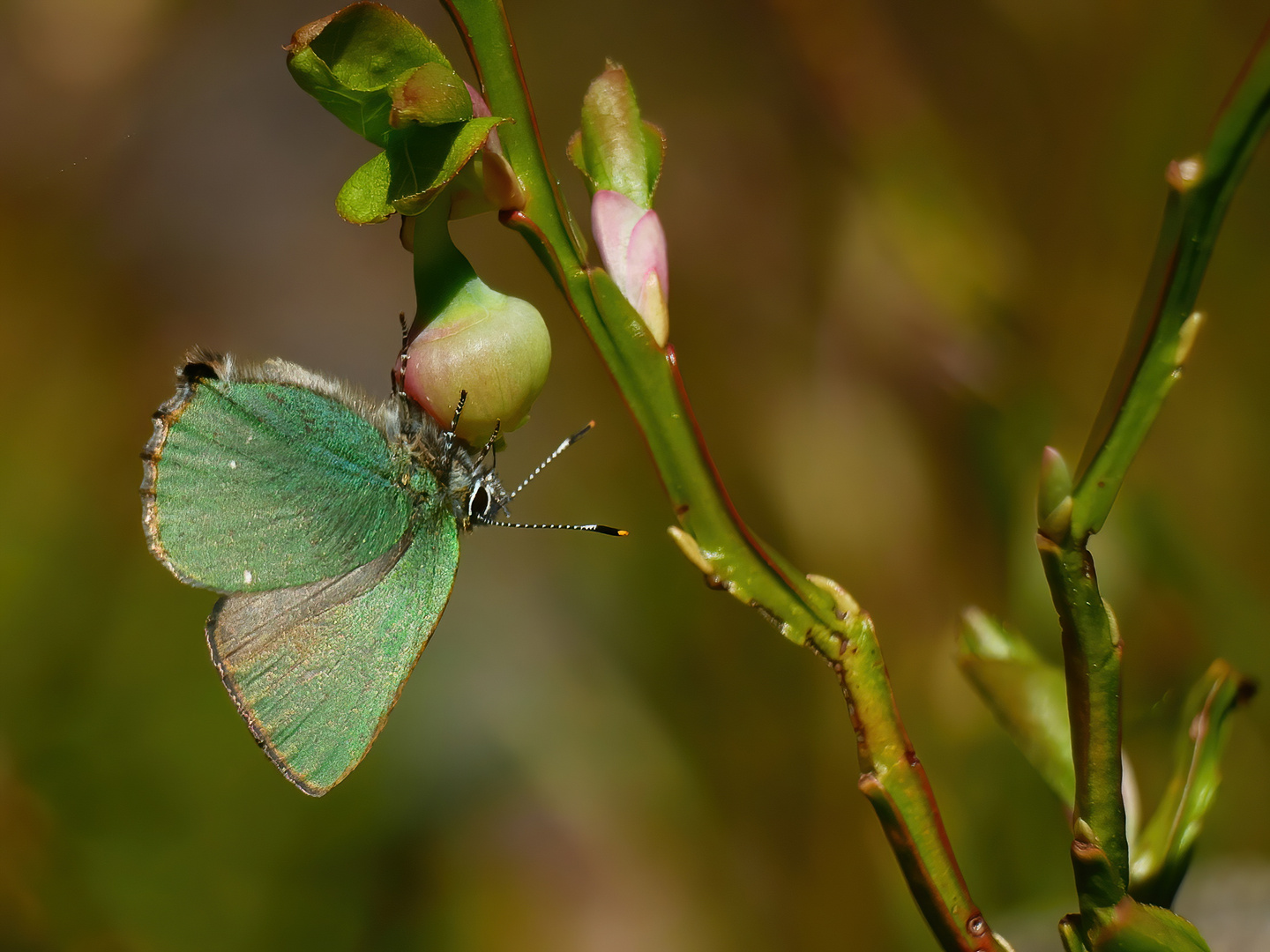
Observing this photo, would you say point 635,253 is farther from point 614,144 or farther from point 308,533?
point 308,533


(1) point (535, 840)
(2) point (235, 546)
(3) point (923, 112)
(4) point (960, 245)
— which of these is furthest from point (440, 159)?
(1) point (535, 840)

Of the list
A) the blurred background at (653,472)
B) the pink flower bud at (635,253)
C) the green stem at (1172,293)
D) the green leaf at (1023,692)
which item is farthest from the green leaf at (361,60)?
the blurred background at (653,472)

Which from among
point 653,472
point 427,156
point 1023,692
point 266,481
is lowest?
point 653,472

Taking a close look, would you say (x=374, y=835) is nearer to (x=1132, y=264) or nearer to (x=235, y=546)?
(x=235, y=546)

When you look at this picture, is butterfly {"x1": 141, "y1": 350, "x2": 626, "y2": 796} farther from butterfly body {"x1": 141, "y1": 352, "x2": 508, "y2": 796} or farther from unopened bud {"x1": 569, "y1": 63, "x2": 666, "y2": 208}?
unopened bud {"x1": 569, "y1": 63, "x2": 666, "y2": 208}

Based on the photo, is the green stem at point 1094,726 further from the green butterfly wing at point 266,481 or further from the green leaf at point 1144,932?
the green butterfly wing at point 266,481

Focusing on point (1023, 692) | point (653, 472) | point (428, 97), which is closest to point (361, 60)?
point (428, 97)

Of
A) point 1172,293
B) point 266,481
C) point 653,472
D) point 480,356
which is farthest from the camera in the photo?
point 653,472
